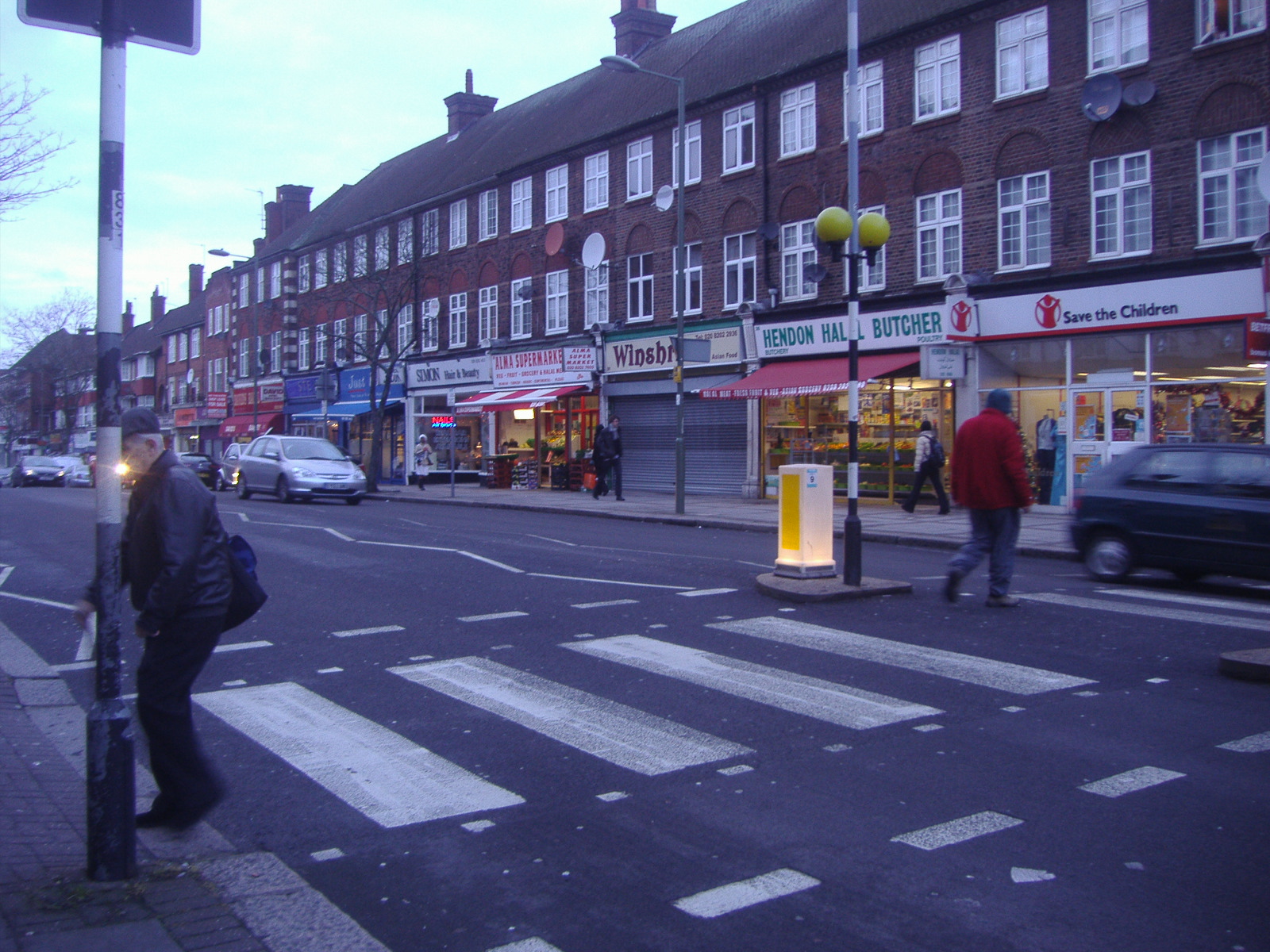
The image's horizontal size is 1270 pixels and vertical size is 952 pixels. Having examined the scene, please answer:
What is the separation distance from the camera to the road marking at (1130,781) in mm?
4988

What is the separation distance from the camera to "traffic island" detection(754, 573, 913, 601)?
10.2 meters

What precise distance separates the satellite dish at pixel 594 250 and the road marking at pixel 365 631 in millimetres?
23139

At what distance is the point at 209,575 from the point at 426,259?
37.3m

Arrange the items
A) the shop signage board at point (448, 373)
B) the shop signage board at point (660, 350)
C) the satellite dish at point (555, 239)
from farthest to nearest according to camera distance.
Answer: the shop signage board at point (448, 373)
the satellite dish at point (555, 239)
the shop signage board at point (660, 350)

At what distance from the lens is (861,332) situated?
2445cm

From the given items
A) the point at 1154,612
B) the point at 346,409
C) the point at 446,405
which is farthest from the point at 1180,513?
the point at 346,409

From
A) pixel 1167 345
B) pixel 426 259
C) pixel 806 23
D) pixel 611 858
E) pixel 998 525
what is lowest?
pixel 611 858

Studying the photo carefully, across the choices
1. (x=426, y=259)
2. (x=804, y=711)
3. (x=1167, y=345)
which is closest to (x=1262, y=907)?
(x=804, y=711)

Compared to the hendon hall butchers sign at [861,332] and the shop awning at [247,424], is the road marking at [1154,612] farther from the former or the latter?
the shop awning at [247,424]

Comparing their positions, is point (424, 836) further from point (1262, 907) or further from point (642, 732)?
point (1262, 907)

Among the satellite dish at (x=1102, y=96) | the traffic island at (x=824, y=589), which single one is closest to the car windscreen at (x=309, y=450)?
the satellite dish at (x=1102, y=96)

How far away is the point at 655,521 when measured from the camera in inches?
851

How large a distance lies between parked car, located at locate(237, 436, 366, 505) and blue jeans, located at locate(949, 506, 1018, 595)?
1937cm

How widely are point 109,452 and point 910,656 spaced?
5.51m
